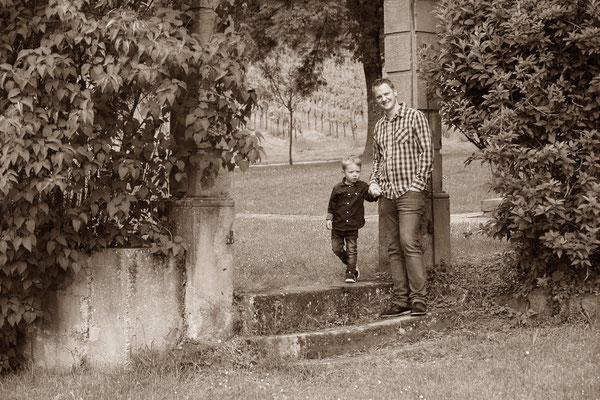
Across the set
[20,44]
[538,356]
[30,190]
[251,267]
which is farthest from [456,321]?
[20,44]

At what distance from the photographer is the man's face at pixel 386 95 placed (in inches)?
295

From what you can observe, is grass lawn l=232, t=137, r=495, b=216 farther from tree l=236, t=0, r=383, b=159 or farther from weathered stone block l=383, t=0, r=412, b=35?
weathered stone block l=383, t=0, r=412, b=35

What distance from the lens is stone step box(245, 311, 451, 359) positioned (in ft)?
21.7

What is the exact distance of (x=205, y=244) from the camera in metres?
6.72

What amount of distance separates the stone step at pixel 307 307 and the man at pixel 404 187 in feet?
0.65

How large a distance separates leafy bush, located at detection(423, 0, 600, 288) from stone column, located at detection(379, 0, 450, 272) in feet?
2.04

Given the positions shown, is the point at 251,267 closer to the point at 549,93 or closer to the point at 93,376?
the point at 93,376

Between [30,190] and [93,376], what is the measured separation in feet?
4.76

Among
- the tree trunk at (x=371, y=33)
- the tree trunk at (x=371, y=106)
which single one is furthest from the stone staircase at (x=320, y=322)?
the tree trunk at (x=371, y=106)

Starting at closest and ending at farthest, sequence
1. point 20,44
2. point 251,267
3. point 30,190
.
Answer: point 30,190, point 20,44, point 251,267

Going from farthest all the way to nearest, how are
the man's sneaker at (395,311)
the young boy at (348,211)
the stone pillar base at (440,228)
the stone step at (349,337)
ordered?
the stone pillar base at (440,228), the young boy at (348,211), the man's sneaker at (395,311), the stone step at (349,337)

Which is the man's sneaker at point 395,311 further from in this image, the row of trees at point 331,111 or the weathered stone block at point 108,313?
the row of trees at point 331,111

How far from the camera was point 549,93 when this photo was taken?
7.39 m

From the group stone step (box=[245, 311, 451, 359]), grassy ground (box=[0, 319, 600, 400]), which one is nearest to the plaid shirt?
stone step (box=[245, 311, 451, 359])
